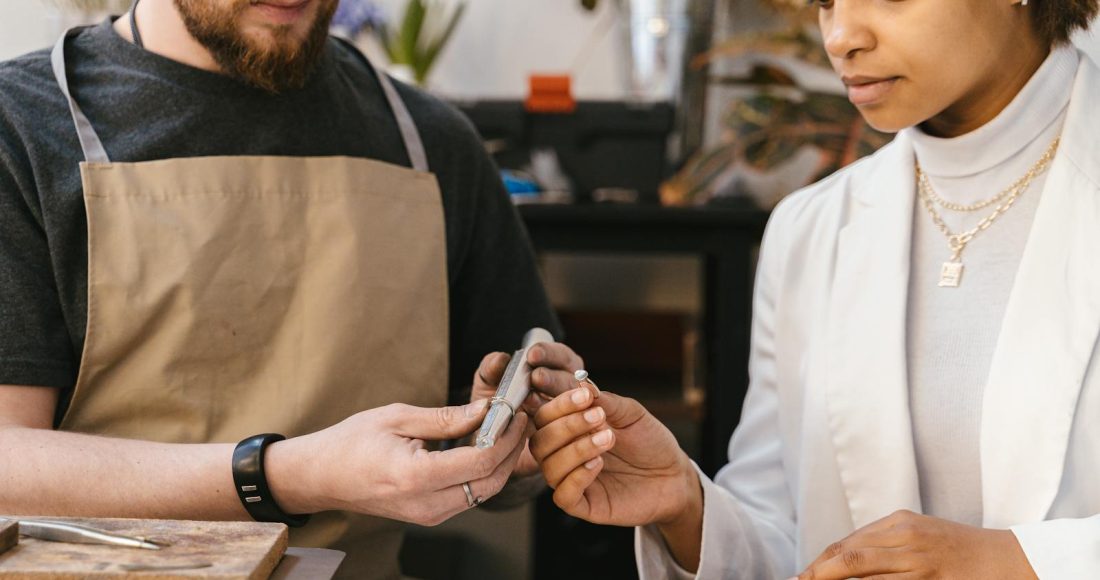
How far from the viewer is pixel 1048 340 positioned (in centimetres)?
111

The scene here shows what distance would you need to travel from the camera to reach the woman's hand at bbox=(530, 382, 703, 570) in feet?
3.39

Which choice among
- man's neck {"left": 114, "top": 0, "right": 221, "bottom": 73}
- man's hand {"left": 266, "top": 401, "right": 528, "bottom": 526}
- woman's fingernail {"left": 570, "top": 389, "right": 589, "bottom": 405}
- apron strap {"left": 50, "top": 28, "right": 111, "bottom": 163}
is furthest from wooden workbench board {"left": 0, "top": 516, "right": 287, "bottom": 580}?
man's neck {"left": 114, "top": 0, "right": 221, "bottom": 73}

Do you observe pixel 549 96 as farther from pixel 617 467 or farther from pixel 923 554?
pixel 923 554

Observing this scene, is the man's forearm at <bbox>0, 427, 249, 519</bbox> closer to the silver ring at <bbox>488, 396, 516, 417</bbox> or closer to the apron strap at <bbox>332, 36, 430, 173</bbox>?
the silver ring at <bbox>488, 396, 516, 417</bbox>

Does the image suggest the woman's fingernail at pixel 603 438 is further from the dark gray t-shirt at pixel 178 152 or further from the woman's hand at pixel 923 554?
the dark gray t-shirt at pixel 178 152

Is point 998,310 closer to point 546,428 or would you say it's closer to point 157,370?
point 546,428

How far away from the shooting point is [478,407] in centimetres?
96

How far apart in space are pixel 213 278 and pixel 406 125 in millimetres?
351

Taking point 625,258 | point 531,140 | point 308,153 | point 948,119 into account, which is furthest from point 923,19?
point 625,258

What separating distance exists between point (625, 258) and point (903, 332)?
1489 mm

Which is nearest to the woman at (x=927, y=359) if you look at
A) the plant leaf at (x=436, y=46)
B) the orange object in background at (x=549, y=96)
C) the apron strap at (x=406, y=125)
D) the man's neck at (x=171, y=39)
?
the apron strap at (x=406, y=125)

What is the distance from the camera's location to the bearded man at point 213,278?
1062 mm

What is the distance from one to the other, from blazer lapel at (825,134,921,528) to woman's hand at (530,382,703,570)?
7.7 inches

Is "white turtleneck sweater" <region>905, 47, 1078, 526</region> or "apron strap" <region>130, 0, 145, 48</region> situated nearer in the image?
"white turtleneck sweater" <region>905, 47, 1078, 526</region>
